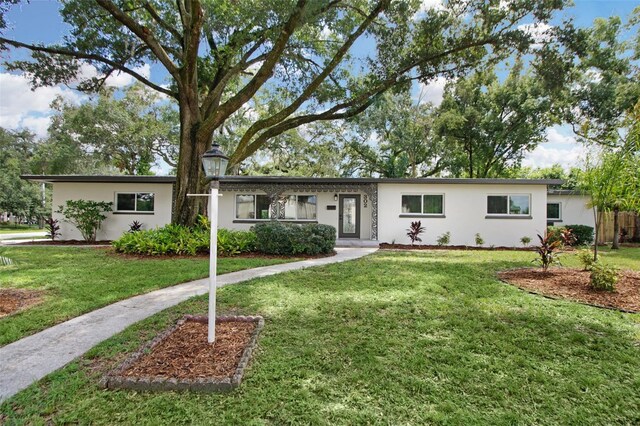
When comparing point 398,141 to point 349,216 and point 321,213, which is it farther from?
point 321,213

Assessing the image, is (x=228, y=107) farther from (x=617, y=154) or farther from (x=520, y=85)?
(x=520, y=85)

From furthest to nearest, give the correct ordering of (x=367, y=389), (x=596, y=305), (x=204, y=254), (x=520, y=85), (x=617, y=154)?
(x=520, y=85) → (x=204, y=254) → (x=617, y=154) → (x=596, y=305) → (x=367, y=389)

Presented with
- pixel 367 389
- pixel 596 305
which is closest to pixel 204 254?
pixel 367 389

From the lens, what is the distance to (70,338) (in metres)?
3.40

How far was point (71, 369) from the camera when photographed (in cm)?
275

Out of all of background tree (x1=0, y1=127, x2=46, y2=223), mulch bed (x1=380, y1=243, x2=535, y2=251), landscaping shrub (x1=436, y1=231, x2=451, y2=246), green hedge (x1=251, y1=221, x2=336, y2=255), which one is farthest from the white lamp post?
background tree (x1=0, y1=127, x2=46, y2=223)

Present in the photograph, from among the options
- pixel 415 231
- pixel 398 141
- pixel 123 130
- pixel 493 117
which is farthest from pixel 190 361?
pixel 123 130

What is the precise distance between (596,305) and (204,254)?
855cm

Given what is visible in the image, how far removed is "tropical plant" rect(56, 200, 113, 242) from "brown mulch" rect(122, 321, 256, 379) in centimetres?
1186

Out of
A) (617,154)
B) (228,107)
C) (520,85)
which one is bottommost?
(617,154)

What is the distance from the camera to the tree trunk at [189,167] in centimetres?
1021

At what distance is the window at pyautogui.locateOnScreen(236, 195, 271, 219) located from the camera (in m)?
14.2

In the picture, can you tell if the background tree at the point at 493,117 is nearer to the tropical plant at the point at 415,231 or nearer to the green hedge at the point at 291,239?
the tropical plant at the point at 415,231

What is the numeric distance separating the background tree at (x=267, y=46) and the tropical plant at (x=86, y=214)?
4.41 meters
